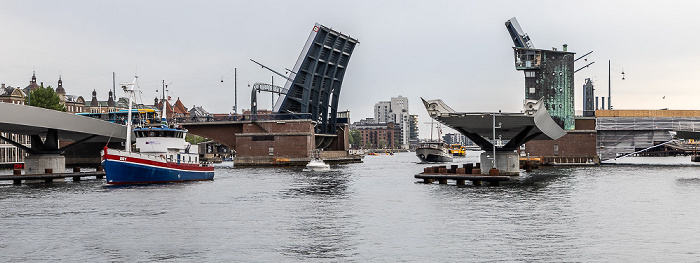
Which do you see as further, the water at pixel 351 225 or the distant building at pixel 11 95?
the distant building at pixel 11 95

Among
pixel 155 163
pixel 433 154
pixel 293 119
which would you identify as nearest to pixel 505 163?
pixel 155 163

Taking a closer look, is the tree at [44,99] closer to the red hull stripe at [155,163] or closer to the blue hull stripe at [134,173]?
the red hull stripe at [155,163]

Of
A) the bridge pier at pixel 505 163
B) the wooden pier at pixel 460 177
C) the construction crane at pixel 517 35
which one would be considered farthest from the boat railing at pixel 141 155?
the construction crane at pixel 517 35

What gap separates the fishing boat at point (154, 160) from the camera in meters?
54.9

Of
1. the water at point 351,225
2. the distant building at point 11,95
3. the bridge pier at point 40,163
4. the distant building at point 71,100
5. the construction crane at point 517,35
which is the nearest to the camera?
the water at point 351,225

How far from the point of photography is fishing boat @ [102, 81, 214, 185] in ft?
180

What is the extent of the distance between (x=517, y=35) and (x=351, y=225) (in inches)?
3079

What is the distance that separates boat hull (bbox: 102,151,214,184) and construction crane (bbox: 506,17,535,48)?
59661 mm

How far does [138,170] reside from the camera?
5566 cm

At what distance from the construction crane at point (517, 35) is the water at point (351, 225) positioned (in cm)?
5438

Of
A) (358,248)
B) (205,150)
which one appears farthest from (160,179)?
(205,150)

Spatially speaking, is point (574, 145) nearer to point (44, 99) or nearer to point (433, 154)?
point (433, 154)

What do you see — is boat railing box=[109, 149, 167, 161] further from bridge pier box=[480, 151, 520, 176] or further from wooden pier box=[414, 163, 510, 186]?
bridge pier box=[480, 151, 520, 176]

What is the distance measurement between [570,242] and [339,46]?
7732cm
